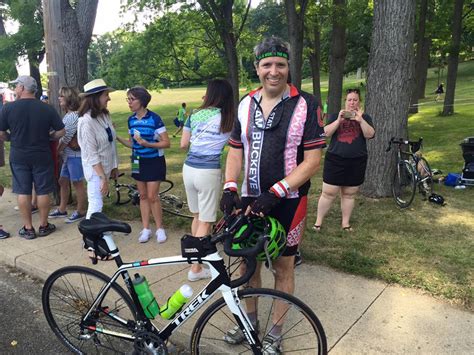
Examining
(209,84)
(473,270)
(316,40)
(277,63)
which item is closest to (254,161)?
(277,63)

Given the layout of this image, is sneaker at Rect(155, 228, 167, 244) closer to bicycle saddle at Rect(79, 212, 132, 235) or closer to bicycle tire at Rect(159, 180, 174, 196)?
bicycle tire at Rect(159, 180, 174, 196)

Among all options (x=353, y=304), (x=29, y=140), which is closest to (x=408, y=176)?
(x=353, y=304)

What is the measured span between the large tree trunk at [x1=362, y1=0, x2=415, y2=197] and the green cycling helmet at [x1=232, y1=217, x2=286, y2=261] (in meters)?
4.55

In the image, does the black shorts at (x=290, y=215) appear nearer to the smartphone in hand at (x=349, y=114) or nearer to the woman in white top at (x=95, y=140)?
the smartphone in hand at (x=349, y=114)

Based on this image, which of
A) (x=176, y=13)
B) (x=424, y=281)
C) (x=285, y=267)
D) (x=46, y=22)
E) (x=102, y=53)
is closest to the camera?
(x=285, y=267)

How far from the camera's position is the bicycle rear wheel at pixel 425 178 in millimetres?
6578

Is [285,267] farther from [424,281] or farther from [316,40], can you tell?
[316,40]

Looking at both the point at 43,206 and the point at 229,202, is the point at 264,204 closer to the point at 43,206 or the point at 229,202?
the point at 229,202

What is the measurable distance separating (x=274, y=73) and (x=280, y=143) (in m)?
0.43

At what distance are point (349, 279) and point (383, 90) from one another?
349 cm

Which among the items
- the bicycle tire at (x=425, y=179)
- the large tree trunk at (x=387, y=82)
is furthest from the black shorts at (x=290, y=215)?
the bicycle tire at (x=425, y=179)

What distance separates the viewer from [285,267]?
2820 millimetres

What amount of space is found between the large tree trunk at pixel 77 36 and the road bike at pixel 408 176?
5005 millimetres

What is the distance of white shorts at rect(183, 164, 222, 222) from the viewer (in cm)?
394
